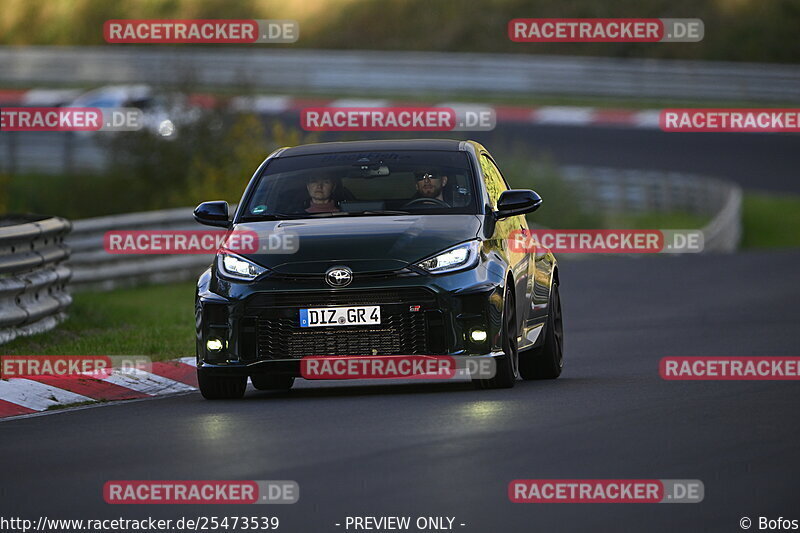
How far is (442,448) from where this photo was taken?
8.96 metres

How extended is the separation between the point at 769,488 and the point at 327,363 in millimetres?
3916

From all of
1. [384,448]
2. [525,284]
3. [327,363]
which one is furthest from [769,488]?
[525,284]

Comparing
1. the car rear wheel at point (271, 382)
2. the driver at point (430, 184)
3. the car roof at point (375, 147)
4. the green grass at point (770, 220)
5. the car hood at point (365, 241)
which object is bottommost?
the green grass at point (770, 220)

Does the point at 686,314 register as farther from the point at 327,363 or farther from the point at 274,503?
the point at 274,503

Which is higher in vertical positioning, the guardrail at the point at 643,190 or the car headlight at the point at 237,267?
the car headlight at the point at 237,267

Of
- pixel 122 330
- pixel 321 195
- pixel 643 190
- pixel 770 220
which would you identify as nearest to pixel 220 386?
pixel 321 195

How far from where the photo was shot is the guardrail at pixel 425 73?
149 feet

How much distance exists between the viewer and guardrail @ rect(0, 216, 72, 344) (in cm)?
1462

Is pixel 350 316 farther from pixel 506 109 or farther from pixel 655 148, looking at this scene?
pixel 506 109

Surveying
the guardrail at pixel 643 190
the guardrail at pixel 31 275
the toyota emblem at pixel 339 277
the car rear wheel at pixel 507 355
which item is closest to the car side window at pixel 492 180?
the car rear wheel at pixel 507 355

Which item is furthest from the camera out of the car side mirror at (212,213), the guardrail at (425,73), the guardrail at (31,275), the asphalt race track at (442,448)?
the guardrail at (425,73)

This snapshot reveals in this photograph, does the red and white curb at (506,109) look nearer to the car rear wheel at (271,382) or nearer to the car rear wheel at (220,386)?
the car rear wheel at (271,382)

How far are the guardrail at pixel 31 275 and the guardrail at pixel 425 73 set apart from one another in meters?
28.7

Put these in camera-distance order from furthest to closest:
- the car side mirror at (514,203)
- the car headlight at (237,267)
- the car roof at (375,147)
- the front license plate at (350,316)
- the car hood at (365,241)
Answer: the car roof at (375,147) → the car side mirror at (514,203) → the car headlight at (237,267) → the car hood at (365,241) → the front license plate at (350,316)
